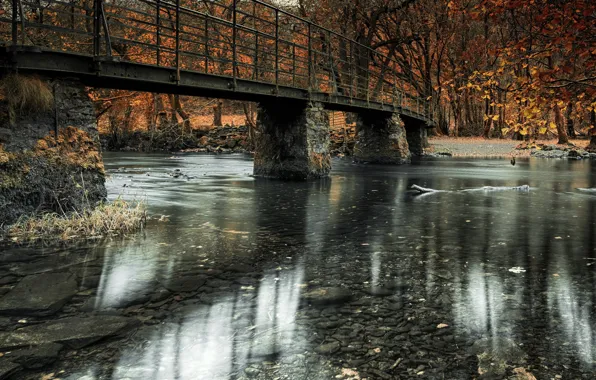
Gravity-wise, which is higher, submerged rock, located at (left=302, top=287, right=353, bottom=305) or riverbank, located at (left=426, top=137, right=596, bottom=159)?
riverbank, located at (left=426, top=137, right=596, bottom=159)

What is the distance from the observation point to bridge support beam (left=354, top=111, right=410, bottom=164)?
28.0 meters

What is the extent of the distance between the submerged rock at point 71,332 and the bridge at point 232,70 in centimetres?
562

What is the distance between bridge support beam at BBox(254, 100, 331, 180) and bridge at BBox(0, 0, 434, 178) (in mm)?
37

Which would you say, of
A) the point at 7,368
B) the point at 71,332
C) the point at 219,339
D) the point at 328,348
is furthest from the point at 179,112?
the point at 328,348

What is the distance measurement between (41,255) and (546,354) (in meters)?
6.38

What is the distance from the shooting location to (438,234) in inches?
368

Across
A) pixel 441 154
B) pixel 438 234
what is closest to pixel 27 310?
pixel 438 234

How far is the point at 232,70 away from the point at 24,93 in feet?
36.0

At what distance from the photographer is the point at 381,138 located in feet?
96.5

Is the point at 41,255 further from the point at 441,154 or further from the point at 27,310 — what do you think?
the point at 441,154

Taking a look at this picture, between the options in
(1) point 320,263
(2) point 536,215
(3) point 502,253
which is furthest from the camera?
(2) point 536,215

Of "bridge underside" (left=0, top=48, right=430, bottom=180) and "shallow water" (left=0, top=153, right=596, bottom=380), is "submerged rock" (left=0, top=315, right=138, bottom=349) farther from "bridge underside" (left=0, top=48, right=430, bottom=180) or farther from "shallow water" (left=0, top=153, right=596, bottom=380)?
"bridge underside" (left=0, top=48, right=430, bottom=180)

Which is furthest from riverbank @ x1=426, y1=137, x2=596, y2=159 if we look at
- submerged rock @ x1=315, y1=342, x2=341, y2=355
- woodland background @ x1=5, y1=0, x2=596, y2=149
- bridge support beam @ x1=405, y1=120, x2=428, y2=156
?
submerged rock @ x1=315, y1=342, x2=341, y2=355

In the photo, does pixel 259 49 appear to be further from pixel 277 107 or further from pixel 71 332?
pixel 71 332
